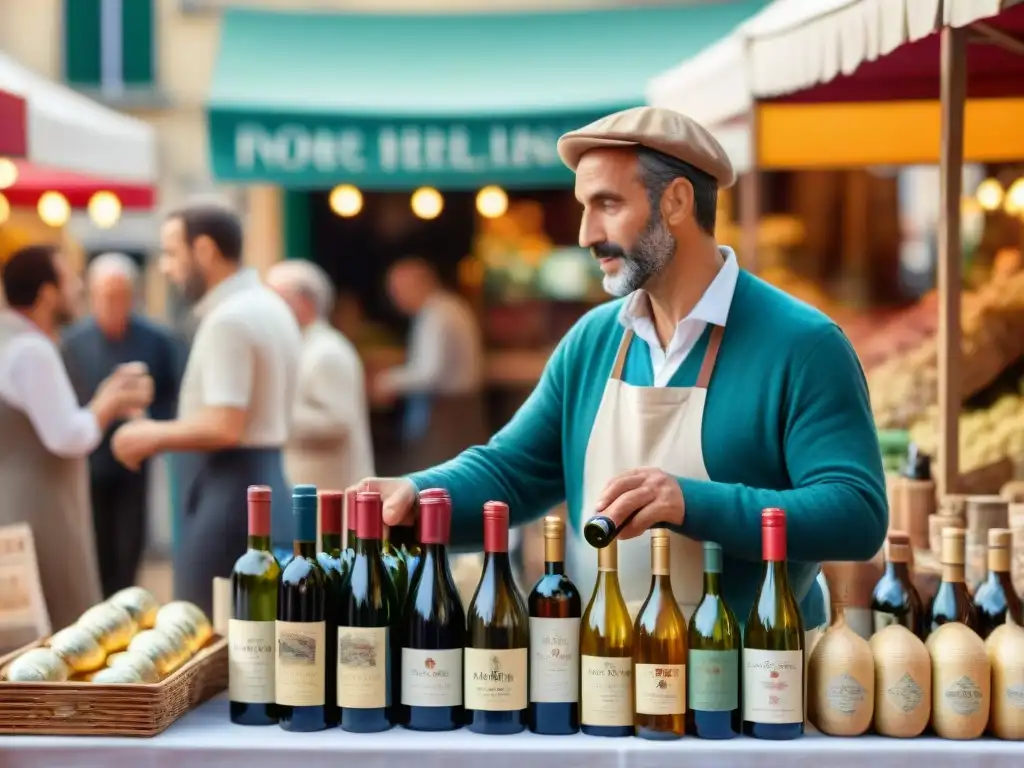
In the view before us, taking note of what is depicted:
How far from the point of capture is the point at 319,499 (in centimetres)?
291

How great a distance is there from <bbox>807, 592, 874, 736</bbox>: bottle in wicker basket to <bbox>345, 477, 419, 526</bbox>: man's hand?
0.77 m

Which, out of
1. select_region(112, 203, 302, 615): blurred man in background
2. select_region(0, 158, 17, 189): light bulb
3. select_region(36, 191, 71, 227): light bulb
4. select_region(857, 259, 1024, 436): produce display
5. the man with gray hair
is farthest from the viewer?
select_region(36, 191, 71, 227): light bulb

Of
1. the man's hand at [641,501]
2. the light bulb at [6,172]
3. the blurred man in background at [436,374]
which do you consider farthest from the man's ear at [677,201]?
the blurred man in background at [436,374]

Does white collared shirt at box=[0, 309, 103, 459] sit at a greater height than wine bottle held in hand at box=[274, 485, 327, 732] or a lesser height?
greater

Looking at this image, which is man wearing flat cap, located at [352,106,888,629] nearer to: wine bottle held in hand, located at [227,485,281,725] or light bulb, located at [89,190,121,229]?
wine bottle held in hand, located at [227,485,281,725]

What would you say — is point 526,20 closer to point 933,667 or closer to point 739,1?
point 739,1

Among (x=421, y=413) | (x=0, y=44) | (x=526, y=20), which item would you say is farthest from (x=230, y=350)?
(x=0, y=44)

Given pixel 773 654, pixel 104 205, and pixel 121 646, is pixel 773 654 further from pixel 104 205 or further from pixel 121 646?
pixel 104 205

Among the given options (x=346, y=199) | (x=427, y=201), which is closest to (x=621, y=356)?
(x=346, y=199)

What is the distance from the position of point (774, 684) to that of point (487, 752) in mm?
491

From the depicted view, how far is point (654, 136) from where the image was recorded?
2.82 m

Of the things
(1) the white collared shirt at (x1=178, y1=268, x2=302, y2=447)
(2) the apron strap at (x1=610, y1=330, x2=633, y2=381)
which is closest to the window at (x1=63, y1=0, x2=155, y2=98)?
(1) the white collared shirt at (x1=178, y1=268, x2=302, y2=447)

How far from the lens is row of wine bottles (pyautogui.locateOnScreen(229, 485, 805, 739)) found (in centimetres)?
257

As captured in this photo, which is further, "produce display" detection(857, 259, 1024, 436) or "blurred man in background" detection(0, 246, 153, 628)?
"produce display" detection(857, 259, 1024, 436)
